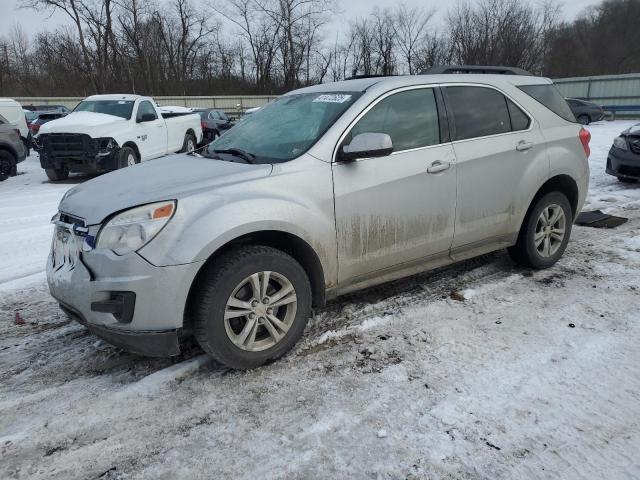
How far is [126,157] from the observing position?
11.0m

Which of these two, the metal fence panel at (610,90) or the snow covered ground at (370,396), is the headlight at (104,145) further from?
the metal fence panel at (610,90)

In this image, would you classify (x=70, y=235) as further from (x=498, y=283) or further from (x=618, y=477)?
(x=498, y=283)

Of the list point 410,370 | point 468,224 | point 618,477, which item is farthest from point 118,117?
point 618,477

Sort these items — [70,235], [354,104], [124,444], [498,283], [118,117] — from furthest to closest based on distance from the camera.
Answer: [118,117], [498,283], [354,104], [70,235], [124,444]

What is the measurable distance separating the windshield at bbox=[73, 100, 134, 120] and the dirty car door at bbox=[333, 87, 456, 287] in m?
9.26

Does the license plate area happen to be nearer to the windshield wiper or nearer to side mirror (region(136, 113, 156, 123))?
the windshield wiper

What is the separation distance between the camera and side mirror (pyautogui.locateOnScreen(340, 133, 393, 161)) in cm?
325

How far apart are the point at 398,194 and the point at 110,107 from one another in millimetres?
10061

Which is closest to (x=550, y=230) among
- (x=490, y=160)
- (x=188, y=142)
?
(x=490, y=160)

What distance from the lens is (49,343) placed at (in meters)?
3.55

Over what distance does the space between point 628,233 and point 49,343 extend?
6.10 metres

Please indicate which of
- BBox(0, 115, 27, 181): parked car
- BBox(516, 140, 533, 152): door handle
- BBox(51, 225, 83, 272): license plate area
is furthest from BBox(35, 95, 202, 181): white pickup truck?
BBox(516, 140, 533, 152): door handle

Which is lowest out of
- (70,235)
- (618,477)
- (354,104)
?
(618,477)

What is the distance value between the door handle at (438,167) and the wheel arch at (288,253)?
1172mm
